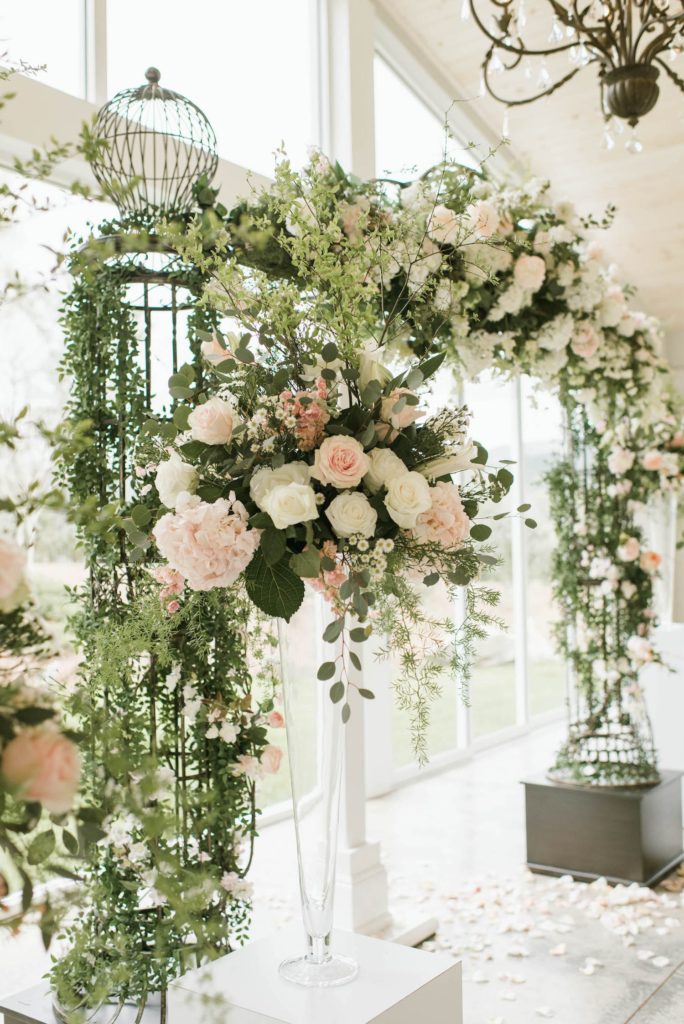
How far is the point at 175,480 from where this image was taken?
1.64 meters

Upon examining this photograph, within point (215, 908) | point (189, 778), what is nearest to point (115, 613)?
point (189, 778)

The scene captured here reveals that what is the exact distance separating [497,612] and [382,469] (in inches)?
198

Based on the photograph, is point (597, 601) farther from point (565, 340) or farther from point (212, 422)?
point (212, 422)

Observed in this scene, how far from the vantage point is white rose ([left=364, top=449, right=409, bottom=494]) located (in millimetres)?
1612

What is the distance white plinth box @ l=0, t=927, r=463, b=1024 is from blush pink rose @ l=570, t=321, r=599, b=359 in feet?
7.18

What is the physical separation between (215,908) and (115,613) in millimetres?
712

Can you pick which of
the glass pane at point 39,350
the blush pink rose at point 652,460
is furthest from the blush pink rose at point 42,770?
the blush pink rose at point 652,460

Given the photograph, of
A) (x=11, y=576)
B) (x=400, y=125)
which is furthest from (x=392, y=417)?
(x=400, y=125)

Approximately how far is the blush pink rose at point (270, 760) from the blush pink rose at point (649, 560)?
87.8 inches

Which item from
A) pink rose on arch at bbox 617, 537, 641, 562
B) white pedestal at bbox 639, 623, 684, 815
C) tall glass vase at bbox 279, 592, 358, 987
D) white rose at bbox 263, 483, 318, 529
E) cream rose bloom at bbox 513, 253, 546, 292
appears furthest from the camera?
white pedestal at bbox 639, 623, 684, 815

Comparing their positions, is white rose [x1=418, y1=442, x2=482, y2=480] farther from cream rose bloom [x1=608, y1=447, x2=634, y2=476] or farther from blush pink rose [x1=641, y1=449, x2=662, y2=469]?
blush pink rose [x1=641, y1=449, x2=662, y2=469]

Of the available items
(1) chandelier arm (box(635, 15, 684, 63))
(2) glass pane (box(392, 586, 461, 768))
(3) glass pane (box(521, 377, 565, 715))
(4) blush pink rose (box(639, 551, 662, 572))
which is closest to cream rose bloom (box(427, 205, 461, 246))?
(1) chandelier arm (box(635, 15, 684, 63))

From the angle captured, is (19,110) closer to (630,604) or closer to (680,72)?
(630,604)

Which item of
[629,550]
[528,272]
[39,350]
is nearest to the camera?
[528,272]
